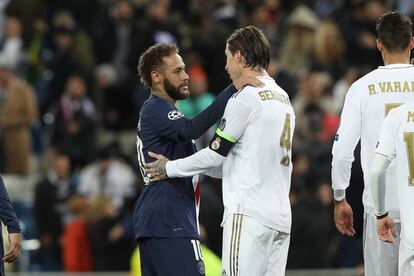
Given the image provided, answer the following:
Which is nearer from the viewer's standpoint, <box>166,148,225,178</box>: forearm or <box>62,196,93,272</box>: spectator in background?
<box>166,148,225,178</box>: forearm

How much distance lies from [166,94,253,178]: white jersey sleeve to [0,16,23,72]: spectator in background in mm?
11278

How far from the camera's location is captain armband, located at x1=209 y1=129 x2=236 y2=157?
381 inches

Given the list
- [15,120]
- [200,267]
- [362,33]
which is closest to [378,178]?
[200,267]

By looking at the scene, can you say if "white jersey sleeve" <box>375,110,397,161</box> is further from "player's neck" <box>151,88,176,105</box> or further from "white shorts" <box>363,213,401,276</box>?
"player's neck" <box>151,88,176,105</box>

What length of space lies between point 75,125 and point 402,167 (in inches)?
415

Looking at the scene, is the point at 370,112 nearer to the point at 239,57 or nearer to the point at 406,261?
the point at 239,57

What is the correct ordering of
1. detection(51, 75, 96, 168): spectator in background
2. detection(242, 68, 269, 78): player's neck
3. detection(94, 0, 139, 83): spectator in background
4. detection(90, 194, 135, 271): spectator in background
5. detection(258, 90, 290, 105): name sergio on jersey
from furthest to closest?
detection(94, 0, 139, 83): spectator in background
detection(51, 75, 96, 168): spectator in background
detection(90, 194, 135, 271): spectator in background
detection(242, 68, 269, 78): player's neck
detection(258, 90, 290, 105): name sergio on jersey

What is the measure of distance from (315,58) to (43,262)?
17.4 feet

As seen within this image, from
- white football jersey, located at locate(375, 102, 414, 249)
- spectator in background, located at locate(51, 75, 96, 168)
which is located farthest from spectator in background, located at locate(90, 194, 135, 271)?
white football jersey, located at locate(375, 102, 414, 249)

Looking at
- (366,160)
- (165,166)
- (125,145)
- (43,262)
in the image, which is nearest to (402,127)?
(366,160)

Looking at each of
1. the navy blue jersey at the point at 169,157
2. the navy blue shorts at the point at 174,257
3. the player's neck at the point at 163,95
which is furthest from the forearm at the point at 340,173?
the player's neck at the point at 163,95

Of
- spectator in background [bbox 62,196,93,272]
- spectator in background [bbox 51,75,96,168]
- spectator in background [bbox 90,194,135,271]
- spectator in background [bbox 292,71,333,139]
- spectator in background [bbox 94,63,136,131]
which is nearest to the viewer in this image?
spectator in background [bbox 90,194,135,271]

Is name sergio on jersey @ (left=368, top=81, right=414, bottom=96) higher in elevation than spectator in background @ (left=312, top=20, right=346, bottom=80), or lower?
lower

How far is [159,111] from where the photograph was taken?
1006 centimetres
